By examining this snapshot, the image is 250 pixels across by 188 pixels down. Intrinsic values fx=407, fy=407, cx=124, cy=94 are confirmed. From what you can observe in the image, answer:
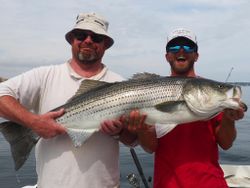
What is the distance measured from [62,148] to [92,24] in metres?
1.71

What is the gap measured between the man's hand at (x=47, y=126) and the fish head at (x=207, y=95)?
1679 mm

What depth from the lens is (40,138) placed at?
208 inches

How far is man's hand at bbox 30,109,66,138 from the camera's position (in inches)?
199

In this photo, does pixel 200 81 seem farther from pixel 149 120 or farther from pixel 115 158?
pixel 115 158

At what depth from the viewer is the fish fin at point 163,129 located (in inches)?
201

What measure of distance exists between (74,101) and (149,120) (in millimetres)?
1013

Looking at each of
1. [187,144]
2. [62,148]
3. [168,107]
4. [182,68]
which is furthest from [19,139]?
[182,68]

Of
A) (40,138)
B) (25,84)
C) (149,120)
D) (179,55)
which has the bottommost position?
(40,138)

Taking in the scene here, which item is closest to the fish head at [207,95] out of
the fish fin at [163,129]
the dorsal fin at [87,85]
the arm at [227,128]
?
the arm at [227,128]

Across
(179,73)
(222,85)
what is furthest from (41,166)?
(222,85)

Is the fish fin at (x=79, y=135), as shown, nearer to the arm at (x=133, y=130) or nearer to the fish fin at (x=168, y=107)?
the arm at (x=133, y=130)

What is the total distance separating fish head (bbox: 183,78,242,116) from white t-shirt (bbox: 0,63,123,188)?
115 cm

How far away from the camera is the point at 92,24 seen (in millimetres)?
5523

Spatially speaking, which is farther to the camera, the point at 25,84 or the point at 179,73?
the point at 179,73
